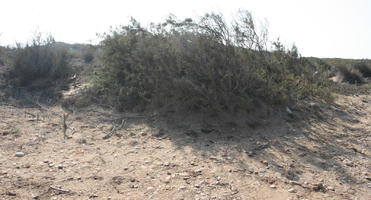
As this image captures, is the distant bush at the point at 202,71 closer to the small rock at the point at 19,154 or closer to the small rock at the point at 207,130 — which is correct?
the small rock at the point at 207,130

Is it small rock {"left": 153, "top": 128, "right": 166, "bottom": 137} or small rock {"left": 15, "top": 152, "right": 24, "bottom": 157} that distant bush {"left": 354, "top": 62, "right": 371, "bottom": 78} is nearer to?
small rock {"left": 153, "top": 128, "right": 166, "bottom": 137}

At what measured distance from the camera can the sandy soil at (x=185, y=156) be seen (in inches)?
119

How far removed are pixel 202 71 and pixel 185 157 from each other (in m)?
2.03

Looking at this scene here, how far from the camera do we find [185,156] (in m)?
3.95

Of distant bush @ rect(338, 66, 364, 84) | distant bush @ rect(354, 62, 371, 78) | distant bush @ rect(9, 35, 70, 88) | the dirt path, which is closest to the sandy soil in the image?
the dirt path

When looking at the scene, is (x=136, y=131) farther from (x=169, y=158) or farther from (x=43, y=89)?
(x=43, y=89)

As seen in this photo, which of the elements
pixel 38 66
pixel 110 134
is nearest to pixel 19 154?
pixel 110 134

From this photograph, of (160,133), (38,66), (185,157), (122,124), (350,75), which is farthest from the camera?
(350,75)

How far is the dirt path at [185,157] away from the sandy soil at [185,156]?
0.04 ft

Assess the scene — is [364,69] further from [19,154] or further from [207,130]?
[19,154]

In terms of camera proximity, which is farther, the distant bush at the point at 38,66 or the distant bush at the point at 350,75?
the distant bush at the point at 350,75

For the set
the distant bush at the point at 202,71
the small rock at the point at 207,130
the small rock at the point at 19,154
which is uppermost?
the distant bush at the point at 202,71

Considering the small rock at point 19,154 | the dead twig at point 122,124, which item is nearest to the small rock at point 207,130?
the dead twig at point 122,124

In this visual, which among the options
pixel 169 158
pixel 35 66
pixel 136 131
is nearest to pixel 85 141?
pixel 136 131
